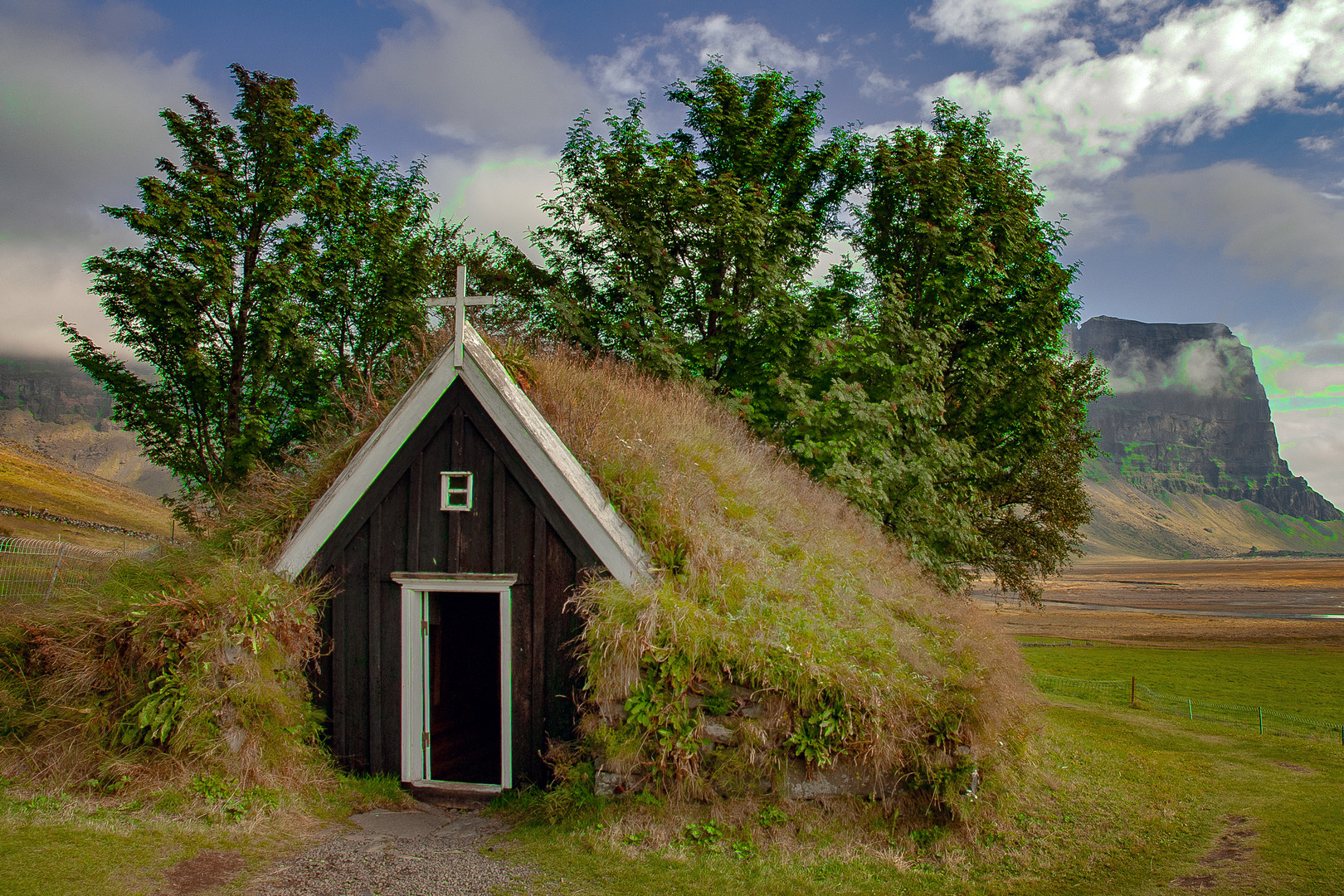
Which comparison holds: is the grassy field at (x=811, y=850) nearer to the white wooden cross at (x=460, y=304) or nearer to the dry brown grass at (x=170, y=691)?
the dry brown grass at (x=170, y=691)

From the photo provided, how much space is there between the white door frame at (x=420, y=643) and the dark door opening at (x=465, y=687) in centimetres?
88

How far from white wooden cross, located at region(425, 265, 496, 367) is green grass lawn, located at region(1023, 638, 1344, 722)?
27.7m

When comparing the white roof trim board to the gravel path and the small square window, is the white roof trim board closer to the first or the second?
the small square window

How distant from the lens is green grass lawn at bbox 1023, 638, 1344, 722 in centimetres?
2820

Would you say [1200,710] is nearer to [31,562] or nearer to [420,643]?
[420,643]

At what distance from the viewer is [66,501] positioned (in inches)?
3625

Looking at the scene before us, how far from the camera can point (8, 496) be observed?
269 ft

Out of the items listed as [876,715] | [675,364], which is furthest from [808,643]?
[675,364]

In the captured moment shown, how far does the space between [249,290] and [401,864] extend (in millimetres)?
14466

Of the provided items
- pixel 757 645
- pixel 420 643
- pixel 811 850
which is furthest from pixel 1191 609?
pixel 420 643

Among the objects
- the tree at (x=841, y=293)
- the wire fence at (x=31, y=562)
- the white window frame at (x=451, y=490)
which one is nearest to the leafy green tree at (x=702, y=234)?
the tree at (x=841, y=293)

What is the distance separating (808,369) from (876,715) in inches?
406

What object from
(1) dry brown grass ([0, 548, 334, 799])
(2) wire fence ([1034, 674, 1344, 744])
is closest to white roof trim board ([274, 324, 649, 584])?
(1) dry brown grass ([0, 548, 334, 799])

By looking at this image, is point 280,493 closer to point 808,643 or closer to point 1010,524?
point 808,643
